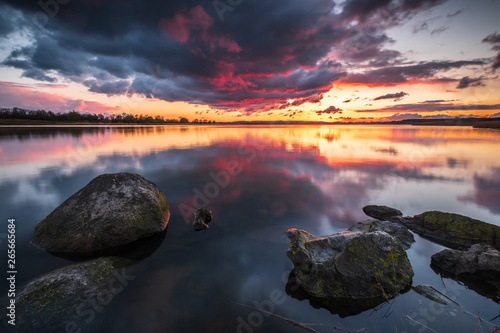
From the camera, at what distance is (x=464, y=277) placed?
5699mm

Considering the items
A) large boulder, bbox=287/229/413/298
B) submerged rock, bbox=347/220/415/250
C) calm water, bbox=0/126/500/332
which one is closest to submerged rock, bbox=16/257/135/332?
calm water, bbox=0/126/500/332

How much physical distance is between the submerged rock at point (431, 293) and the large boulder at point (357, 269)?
24 centimetres

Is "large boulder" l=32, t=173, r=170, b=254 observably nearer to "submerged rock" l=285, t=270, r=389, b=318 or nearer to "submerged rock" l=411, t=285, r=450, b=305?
"submerged rock" l=285, t=270, r=389, b=318

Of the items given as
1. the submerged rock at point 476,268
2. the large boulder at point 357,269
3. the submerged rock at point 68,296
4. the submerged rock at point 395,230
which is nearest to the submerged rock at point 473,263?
the submerged rock at point 476,268

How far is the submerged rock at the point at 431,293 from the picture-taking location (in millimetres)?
5051

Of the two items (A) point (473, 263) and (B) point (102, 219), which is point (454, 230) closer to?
(A) point (473, 263)

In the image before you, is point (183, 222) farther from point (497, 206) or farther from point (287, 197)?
point (497, 206)

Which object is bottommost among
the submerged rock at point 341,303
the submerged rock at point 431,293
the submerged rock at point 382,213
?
the submerged rock at point 341,303

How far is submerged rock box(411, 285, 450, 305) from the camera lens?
5.05 meters

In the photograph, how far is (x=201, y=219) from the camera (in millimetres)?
8945

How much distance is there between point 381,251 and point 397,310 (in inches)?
52.0

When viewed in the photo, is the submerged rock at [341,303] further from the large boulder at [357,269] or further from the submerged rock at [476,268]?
the submerged rock at [476,268]

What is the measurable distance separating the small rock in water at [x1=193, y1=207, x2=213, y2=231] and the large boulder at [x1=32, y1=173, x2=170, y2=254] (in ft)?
4.25

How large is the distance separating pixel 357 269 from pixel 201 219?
20.1 feet
